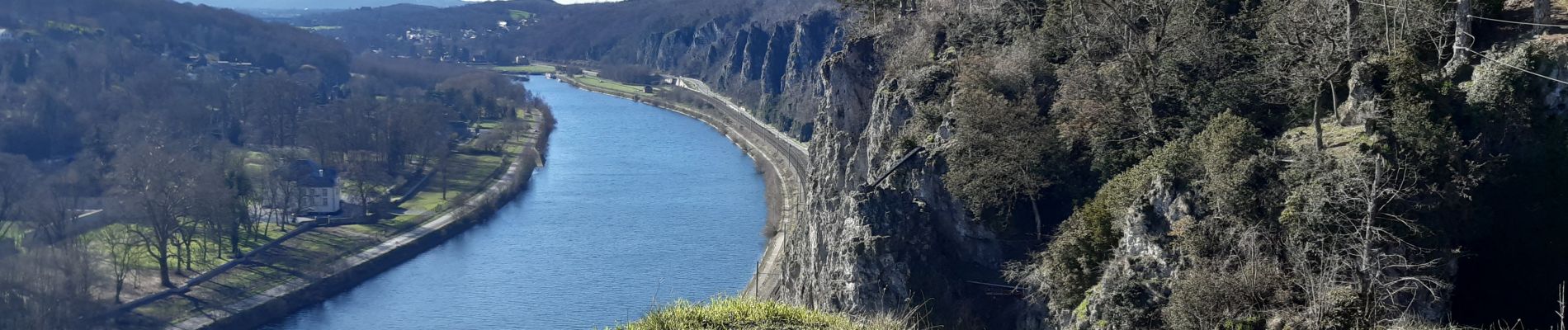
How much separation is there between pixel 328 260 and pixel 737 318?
25.7 meters

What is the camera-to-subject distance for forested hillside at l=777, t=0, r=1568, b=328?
11891mm

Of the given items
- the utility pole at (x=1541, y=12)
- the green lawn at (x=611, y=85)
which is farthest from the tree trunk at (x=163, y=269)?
the green lawn at (x=611, y=85)

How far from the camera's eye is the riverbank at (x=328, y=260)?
29312 millimetres

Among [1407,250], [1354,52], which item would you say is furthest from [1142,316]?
[1354,52]

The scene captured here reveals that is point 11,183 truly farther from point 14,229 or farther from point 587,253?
point 587,253

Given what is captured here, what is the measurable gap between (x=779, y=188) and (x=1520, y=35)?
32315 mm

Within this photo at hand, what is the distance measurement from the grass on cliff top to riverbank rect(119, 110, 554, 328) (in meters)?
20.7

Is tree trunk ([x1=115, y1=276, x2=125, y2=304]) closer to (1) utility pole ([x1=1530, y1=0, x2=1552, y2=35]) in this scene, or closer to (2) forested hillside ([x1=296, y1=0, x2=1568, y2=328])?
(2) forested hillside ([x1=296, y1=0, x2=1568, y2=328])

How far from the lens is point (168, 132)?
53.2m

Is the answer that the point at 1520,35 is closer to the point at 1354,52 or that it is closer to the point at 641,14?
the point at 1354,52

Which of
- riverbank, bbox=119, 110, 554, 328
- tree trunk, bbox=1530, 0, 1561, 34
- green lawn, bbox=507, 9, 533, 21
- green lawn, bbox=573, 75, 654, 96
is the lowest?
riverbank, bbox=119, 110, 554, 328

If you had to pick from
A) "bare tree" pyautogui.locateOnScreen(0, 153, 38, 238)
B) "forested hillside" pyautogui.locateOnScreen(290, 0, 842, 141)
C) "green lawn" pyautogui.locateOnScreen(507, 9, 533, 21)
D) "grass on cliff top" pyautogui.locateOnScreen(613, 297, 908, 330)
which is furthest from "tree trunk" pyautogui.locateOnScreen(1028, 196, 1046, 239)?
"green lawn" pyautogui.locateOnScreen(507, 9, 533, 21)

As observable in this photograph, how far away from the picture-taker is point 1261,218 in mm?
12617

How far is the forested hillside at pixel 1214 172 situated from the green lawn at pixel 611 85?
62.0 metres
